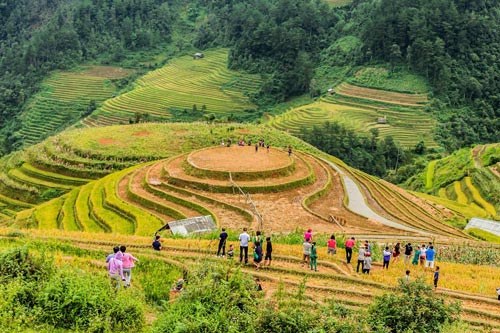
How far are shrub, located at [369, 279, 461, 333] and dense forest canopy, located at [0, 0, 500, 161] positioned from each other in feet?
136

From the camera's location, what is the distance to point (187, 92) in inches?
2467

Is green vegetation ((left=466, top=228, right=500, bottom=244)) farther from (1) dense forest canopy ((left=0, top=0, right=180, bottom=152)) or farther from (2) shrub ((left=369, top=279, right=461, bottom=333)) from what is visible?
(1) dense forest canopy ((left=0, top=0, right=180, bottom=152))

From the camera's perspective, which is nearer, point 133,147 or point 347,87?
point 133,147

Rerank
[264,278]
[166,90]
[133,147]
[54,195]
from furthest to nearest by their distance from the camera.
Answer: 1. [166,90]
2. [133,147]
3. [54,195]
4. [264,278]

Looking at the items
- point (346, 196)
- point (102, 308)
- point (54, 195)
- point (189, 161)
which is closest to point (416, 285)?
point (102, 308)

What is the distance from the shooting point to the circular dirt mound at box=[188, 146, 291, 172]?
87.2 ft

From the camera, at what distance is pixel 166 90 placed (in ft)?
208

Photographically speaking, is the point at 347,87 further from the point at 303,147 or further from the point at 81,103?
the point at 81,103

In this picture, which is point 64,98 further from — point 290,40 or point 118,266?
point 118,266

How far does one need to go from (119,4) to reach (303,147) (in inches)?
2330

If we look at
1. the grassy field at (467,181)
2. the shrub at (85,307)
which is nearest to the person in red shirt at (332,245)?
the shrub at (85,307)

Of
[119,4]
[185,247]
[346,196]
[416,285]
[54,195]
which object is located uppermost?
[119,4]

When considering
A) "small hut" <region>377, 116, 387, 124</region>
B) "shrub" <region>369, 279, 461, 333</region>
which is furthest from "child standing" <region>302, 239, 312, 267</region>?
"small hut" <region>377, 116, 387, 124</region>

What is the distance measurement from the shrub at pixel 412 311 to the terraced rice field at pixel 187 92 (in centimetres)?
4721
